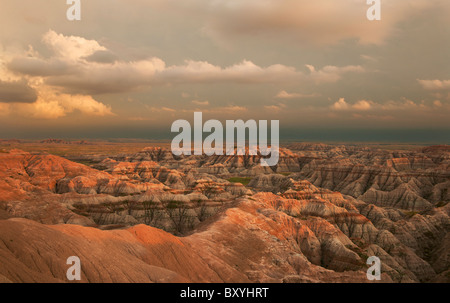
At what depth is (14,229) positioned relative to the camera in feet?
88.1

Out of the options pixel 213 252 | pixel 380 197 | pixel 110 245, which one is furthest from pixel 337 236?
pixel 380 197

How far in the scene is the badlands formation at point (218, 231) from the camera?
2761cm

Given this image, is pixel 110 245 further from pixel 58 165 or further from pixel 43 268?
pixel 58 165

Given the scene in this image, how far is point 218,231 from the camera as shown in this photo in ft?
153

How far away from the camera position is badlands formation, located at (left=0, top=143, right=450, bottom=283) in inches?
1087

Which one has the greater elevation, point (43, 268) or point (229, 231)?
point (43, 268)

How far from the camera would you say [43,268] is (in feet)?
79.2

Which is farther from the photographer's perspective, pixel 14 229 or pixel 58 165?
pixel 58 165

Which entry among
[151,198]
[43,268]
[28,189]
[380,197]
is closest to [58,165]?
[28,189]
